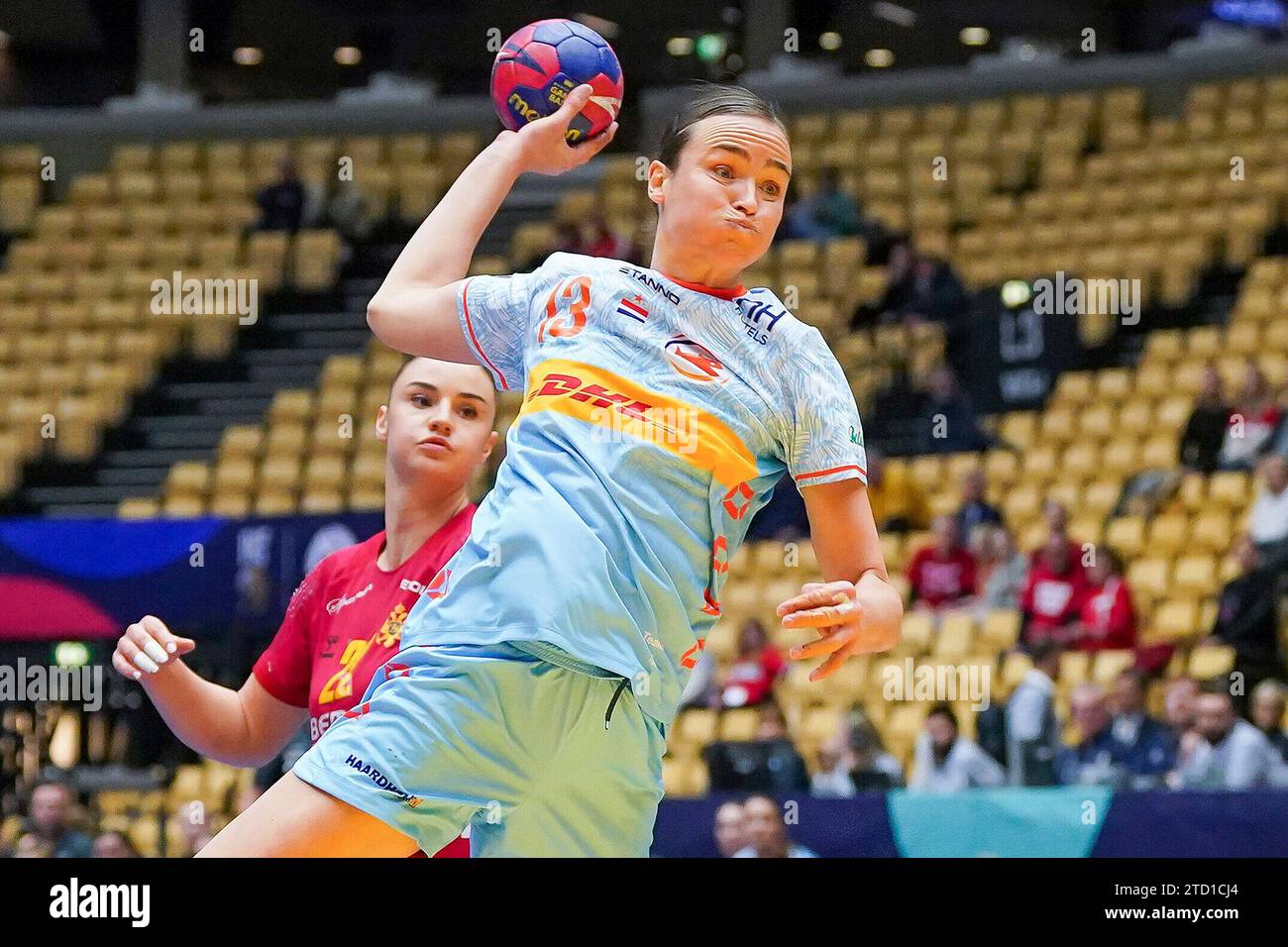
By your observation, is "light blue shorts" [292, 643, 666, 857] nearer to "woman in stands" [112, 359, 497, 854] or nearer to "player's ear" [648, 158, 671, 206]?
"woman in stands" [112, 359, 497, 854]

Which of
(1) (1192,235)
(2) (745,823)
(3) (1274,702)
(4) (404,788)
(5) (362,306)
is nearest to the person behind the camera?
(4) (404,788)

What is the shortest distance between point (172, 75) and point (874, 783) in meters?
9.19

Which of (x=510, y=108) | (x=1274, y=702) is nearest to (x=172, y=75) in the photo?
(x=1274, y=702)

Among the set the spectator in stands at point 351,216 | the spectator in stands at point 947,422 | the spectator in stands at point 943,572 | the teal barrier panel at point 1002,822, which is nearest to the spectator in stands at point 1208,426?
the spectator in stands at point 947,422

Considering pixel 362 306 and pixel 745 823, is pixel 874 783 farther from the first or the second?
pixel 362 306

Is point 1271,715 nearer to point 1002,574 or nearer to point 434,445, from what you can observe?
point 1002,574

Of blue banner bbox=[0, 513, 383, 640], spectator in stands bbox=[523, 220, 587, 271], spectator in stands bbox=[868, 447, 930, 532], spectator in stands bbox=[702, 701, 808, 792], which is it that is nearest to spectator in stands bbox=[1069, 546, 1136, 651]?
spectator in stands bbox=[868, 447, 930, 532]

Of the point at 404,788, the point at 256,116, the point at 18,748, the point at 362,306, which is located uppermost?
the point at 256,116

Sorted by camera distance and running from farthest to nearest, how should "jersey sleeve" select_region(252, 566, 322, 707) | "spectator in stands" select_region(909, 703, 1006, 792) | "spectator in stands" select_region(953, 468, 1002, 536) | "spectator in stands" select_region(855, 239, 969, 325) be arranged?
"spectator in stands" select_region(855, 239, 969, 325) → "spectator in stands" select_region(953, 468, 1002, 536) → "spectator in stands" select_region(909, 703, 1006, 792) → "jersey sleeve" select_region(252, 566, 322, 707)

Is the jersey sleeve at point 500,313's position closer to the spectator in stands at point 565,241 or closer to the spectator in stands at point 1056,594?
the spectator in stands at point 1056,594

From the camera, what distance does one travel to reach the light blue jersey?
104 inches

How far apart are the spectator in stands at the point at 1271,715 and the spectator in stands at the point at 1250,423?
1.79 m

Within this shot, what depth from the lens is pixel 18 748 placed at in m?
8.73

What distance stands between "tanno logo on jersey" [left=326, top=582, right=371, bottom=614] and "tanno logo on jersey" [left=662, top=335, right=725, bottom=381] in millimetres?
1089
